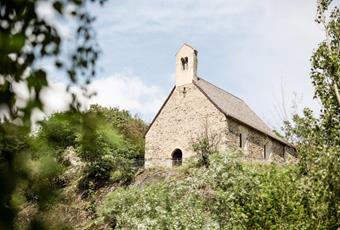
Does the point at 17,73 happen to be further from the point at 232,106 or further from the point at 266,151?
the point at 266,151

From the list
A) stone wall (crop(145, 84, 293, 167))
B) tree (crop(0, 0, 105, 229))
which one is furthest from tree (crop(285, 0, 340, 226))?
stone wall (crop(145, 84, 293, 167))

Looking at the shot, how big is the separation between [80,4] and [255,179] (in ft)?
61.7

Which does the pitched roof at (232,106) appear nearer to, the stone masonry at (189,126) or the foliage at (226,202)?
the stone masonry at (189,126)

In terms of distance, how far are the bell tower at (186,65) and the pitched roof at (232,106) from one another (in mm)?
692

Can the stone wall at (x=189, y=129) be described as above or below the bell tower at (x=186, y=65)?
below

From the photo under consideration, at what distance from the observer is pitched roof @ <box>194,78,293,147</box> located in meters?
40.1

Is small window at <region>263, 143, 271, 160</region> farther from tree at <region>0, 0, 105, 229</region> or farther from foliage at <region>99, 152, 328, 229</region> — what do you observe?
tree at <region>0, 0, 105, 229</region>

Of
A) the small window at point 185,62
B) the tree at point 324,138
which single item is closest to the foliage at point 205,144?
the small window at point 185,62

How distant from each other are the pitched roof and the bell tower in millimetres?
692

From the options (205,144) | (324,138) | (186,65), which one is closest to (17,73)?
(324,138)

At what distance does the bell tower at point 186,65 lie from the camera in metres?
41.2

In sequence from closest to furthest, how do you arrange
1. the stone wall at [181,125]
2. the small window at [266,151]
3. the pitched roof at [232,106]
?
the stone wall at [181,125] → the pitched roof at [232,106] → the small window at [266,151]

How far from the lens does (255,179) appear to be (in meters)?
20.3

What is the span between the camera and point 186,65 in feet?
138
